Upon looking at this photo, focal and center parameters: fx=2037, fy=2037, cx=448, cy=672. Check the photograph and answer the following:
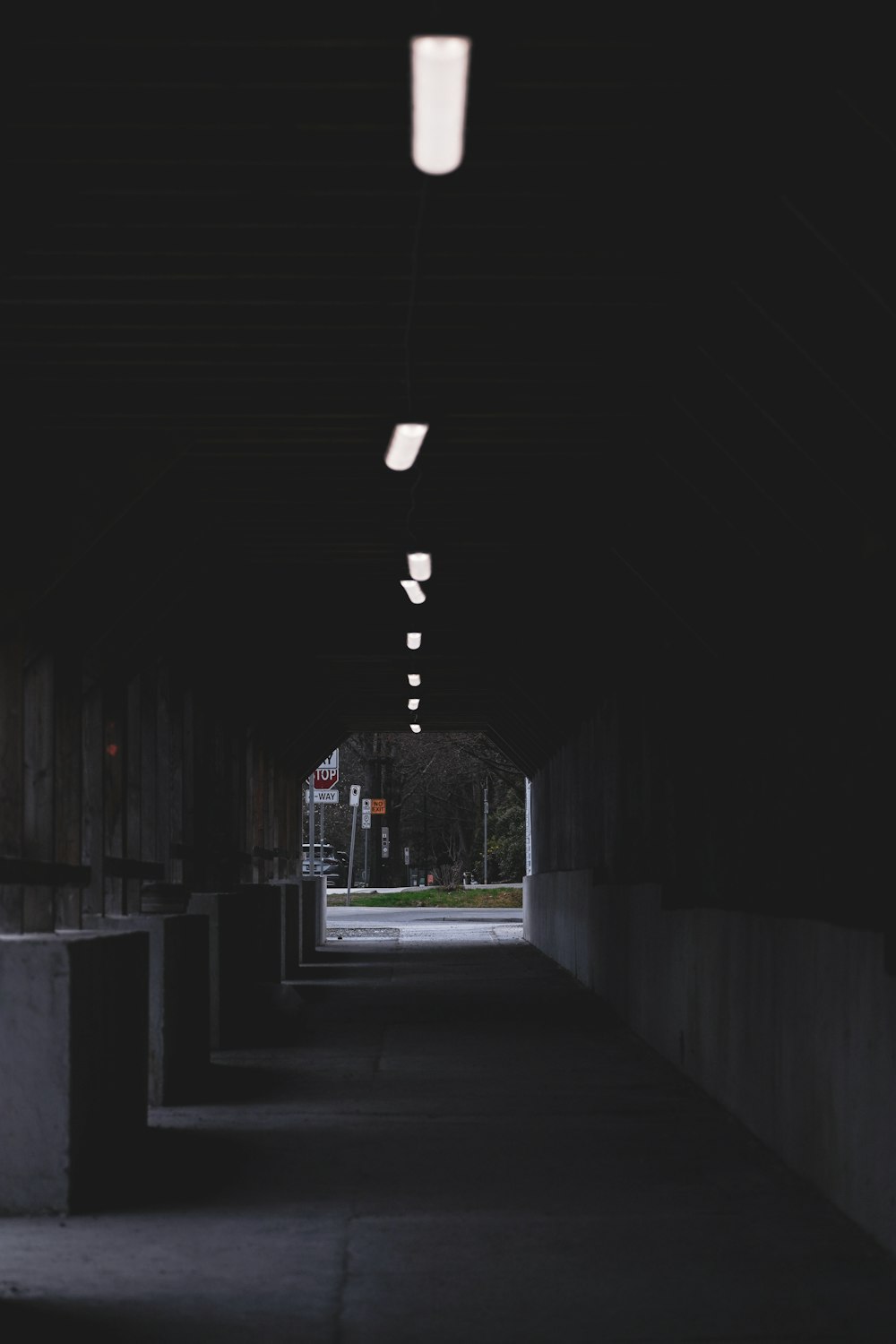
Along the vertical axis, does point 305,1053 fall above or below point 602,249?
below

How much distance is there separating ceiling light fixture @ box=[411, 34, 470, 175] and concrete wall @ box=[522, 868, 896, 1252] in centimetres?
398

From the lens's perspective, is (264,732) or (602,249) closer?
(602,249)

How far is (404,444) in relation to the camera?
1106cm

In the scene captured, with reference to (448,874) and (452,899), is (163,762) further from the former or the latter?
(448,874)

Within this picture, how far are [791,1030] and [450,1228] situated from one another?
2598 mm

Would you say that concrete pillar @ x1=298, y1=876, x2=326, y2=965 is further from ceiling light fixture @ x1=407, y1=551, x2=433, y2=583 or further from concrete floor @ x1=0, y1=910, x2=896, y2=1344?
concrete floor @ x1=0, y1=910, x2=896, y2=1344

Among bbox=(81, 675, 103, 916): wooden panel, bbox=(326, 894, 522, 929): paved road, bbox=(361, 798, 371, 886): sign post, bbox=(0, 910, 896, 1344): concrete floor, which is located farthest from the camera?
bbox=(361, 798, 371, 886): sign post

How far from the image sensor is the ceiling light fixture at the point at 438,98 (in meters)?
5.78

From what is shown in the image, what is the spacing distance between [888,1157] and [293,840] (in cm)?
2921

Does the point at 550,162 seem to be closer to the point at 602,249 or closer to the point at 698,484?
the point at 602,249

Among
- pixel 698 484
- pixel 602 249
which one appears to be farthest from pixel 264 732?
pixel 602 249

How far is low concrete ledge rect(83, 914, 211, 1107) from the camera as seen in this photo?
13891 mm

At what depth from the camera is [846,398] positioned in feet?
28.6

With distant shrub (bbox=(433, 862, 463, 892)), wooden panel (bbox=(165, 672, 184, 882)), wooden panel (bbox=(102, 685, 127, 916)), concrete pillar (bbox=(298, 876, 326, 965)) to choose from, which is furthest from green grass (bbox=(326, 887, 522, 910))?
wooden panel (bbox=(102, 685, 127, 916))
